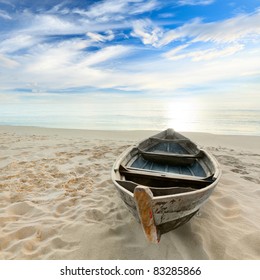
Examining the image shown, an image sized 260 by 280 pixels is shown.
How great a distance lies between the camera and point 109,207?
3822 millimetres

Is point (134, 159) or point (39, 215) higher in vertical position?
point (134, 159)

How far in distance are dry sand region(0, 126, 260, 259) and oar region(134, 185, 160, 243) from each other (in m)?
0.51

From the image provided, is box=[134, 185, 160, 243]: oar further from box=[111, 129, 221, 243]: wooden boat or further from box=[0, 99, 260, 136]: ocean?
box=[0, 99, 260, 136]: ocean

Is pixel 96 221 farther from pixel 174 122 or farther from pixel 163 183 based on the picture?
pixel 174 122

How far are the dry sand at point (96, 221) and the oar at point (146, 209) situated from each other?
0.51 meters

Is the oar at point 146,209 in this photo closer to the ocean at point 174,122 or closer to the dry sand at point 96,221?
the dry sand at point 96,221

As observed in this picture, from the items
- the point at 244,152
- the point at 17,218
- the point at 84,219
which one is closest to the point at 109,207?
the point at 84,219

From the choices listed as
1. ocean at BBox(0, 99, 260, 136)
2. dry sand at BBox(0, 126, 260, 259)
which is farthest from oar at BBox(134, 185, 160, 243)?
ocean at BBox(0, 99, 260, 136)

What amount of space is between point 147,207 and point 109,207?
1794 mm

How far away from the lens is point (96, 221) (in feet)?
11.2

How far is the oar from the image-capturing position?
213cm

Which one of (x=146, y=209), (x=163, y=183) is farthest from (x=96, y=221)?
(x=146, y=209)

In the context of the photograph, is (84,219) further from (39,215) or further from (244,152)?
(244,152)

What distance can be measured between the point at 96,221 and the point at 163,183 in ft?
4.14
